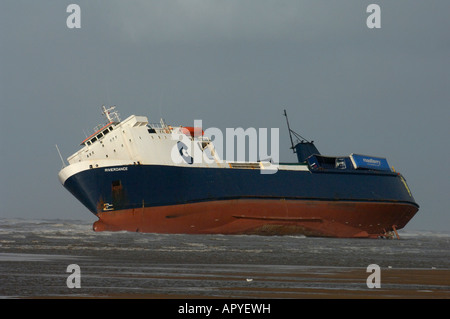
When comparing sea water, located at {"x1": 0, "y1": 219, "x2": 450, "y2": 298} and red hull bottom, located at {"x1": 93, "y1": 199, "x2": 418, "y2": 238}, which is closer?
sea water, located at {"x1": 0, "y1": 219, "x2": 450, "y2": 298}

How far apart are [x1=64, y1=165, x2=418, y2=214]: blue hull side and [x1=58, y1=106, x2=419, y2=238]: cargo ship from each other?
68 mm

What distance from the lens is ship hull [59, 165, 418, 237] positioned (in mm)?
46094

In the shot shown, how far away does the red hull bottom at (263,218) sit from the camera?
46.0 metres

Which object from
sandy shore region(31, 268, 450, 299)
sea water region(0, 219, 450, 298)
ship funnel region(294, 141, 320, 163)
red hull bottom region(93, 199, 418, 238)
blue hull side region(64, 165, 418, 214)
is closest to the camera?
sandy shore region(31, 268, 450, 299)

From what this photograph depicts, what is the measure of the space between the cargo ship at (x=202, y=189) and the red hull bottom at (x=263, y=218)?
0.07m

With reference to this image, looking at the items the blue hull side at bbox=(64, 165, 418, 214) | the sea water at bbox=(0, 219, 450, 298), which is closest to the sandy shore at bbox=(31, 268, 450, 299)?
the sea water at bbox=(0, 219, 450, 298)

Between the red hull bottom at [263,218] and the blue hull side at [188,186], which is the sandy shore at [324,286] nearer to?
the red hull bottom at [263,218]

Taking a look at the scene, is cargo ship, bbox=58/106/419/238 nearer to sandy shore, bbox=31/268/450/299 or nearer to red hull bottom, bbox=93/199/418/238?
red hull bottom, bbox=93/199/418/238

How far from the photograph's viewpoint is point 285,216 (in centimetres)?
4997

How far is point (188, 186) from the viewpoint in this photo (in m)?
46.7

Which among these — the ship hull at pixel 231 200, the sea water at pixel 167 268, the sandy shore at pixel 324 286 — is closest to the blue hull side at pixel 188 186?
the ship hull at pixel 231 200
